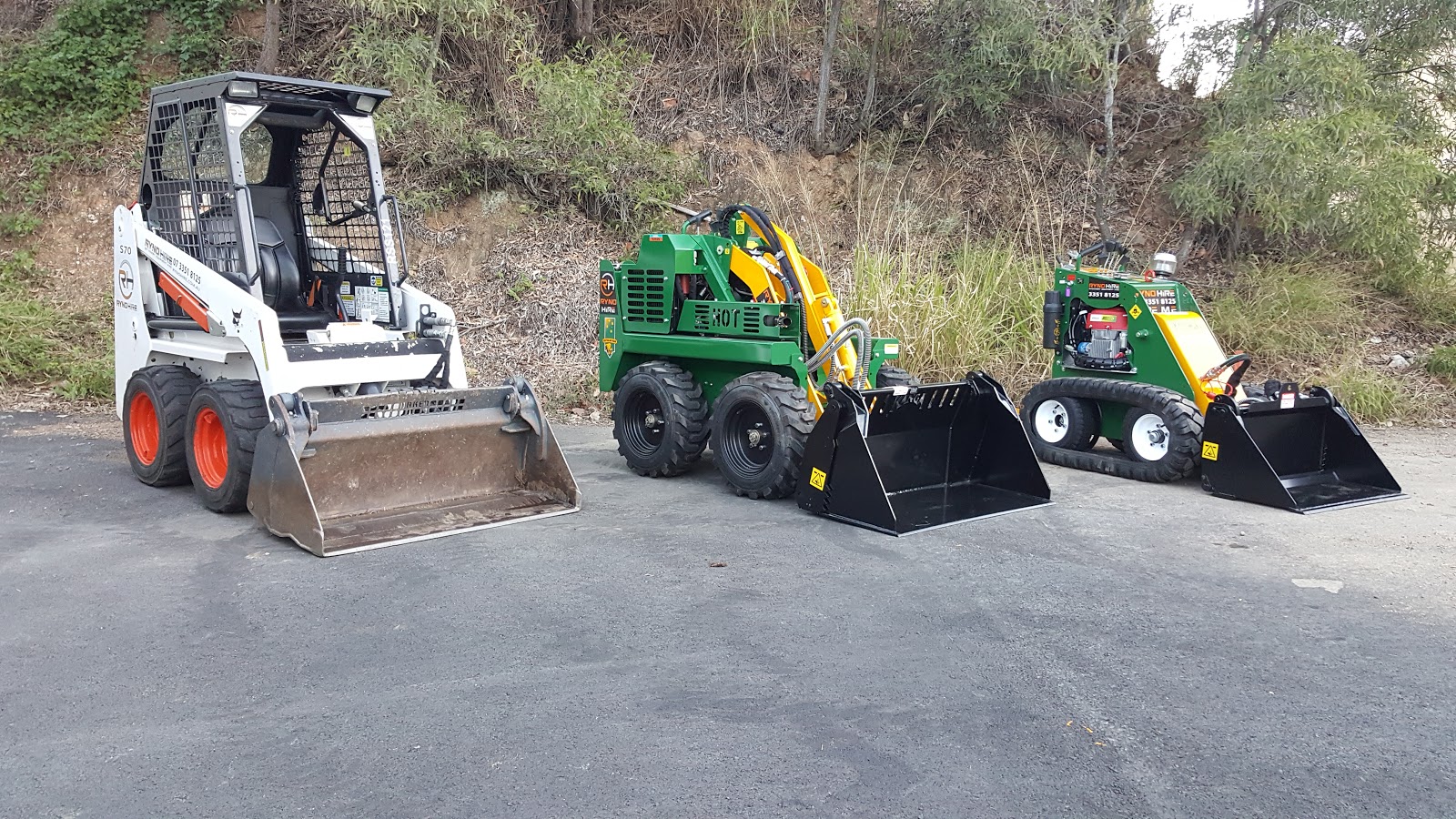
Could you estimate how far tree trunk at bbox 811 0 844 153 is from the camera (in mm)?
13766

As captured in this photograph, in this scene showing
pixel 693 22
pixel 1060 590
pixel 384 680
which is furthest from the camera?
pixel 693 22

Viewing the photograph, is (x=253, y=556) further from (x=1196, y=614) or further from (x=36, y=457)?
(x=1196, y=614)

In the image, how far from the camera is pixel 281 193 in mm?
7422

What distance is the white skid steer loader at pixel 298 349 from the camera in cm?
575

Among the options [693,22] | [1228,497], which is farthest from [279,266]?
[693,22]

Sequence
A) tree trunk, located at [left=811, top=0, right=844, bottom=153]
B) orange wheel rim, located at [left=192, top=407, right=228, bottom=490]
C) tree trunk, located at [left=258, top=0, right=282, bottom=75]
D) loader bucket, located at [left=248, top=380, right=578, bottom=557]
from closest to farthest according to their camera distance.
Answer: loader bucket, located at [left=248, top=380, right=578, bottom=557], orange wheel rim, located at [left=192, top=407, right=228, bottom=490], tree trunk, located at [left=258, top=0, right=282, bottom=75], tree trunk, located at [left=811, top=0, right=844, bottom=153]

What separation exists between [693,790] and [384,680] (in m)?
1.37

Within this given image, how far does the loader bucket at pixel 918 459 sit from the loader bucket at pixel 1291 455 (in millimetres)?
1280

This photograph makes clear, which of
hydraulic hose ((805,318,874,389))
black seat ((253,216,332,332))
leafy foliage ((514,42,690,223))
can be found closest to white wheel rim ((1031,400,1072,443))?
hydraulic hose ((805,318,874,389))

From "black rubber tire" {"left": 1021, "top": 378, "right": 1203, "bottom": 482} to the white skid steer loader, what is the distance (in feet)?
12.9

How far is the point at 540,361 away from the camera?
1129 cm

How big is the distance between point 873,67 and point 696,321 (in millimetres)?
8000

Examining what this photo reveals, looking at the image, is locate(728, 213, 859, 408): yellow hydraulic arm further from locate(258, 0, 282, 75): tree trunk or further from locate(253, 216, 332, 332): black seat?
locate(258, 0, 282, 75): tree trunk

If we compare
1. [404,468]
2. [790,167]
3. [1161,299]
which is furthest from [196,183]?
[790,167]
